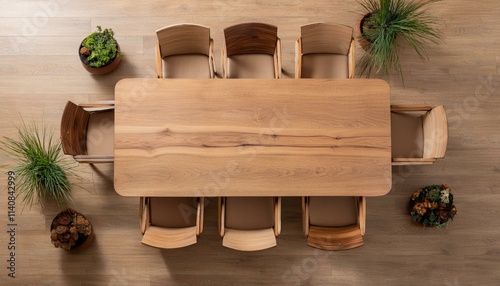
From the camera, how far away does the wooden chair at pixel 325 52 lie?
2.94m

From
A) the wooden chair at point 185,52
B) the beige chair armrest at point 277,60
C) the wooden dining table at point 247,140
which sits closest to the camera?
the wooden dining table at point 247,140

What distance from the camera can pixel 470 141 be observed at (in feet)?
11.4

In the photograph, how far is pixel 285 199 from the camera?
11.3 ft

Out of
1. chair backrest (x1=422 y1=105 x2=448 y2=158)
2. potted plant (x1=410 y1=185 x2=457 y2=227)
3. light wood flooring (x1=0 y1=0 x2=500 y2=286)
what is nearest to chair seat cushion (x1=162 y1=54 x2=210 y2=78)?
light wood flooring (x1=0 y1=0 x2=500 y2=286)

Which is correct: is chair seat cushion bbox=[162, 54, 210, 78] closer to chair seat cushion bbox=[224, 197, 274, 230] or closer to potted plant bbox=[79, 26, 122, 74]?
potted plant bbox=[79, 26, 122, 74]

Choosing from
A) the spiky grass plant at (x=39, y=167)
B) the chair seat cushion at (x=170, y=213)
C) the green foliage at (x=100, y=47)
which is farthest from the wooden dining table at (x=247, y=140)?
the spiky grass plant at (x=39, y=167)

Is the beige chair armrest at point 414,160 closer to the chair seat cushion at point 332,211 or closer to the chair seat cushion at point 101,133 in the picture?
the chair seat cushion at point 332,211

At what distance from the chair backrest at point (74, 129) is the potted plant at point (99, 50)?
0.49 metres

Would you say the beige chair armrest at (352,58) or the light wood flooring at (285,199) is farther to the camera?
the light wood flooring at (285,199)

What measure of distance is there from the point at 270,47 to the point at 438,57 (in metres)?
1.56

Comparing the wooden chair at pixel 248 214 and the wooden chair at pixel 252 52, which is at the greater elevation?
the wooden chair at pixel 252 52

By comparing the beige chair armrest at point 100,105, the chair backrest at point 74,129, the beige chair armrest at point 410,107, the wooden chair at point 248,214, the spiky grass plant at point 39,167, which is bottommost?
the wooden chair at point 248,214

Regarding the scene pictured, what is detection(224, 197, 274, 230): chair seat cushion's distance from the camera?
306 cm

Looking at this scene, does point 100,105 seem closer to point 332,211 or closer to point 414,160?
point 332,211
